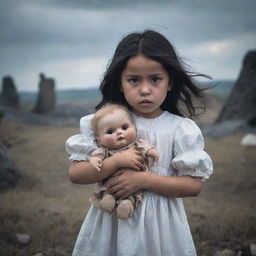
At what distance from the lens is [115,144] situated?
193cm

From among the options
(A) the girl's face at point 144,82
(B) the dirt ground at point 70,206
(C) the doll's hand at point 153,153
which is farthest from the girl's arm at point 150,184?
(B) the dirt ground at point 70,206

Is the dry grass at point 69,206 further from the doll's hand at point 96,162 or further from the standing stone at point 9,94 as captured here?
the standing stone at point 9,94

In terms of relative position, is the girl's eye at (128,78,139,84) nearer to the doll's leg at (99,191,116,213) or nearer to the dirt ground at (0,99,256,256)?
the doll's leg at (99,191,116,213)

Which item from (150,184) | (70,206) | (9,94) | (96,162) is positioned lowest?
(70,206)

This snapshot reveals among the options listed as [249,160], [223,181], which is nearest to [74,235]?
[223,181]

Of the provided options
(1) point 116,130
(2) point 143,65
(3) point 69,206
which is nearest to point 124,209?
(1) point 116,130

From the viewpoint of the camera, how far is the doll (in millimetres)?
1904

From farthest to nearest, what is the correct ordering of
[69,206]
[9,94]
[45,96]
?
[9,94], [45,96], [69,206]

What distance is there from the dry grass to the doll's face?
1.78 metres

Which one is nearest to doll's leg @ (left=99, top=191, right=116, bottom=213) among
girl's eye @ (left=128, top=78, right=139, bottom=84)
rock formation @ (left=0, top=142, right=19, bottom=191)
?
girl's eye @ (left=128, top=78, right=139, bottom=84)

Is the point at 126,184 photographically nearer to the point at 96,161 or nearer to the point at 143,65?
the point at 96,161

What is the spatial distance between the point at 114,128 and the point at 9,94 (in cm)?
1719

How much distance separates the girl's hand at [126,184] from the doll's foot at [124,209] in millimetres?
63

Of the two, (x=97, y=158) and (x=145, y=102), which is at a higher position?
(x=145, y=102)
